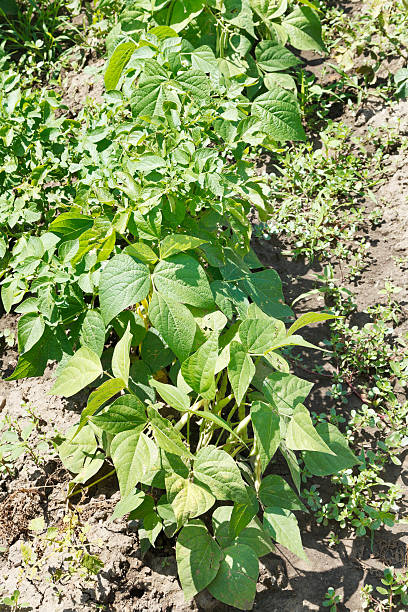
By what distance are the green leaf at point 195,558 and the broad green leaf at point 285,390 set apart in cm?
45

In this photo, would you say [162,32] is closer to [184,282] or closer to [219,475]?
[184,282]

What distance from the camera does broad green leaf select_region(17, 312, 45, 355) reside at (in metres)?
1.99

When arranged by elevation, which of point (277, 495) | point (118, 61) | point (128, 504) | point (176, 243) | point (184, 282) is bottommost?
point (277, 495)

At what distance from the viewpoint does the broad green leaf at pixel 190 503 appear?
5.66ft

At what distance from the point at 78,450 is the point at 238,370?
2.27ft

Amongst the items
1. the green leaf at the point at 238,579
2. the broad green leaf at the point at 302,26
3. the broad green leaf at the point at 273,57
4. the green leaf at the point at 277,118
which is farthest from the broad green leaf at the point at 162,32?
the green leaf at the point at 238,579

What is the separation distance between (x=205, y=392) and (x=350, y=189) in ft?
5.40

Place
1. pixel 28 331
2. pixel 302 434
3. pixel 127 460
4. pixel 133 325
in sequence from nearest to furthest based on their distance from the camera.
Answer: pixel 127 460 → pixel 302 434 → pixel 28 331 → pixel 133 325

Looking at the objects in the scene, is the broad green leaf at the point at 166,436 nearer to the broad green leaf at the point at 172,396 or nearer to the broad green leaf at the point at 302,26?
the broad green leaf at the point at 172,396

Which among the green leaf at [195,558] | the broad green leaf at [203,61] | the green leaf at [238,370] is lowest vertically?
the green leaf at [195,558]

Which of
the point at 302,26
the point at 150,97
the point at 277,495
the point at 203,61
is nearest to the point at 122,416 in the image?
the point at 277,495

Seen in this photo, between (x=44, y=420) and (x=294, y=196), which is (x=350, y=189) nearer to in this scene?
(x=294, y=196)

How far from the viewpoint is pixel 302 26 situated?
10.5 ft

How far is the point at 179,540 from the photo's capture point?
184 centimetres
